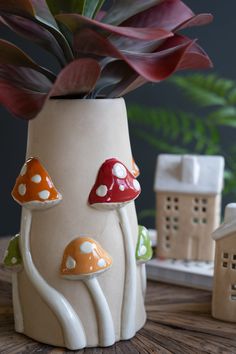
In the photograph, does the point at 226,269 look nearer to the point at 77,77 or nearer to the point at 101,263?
the point at 101,263

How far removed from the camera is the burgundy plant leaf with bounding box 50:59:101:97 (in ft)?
2.22

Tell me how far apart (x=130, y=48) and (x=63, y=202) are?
208 millimetres

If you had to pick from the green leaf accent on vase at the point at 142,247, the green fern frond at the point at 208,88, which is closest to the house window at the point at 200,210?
the green leaf accent on vase at the point at 142,247

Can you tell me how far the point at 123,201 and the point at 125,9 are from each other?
0.23 meters

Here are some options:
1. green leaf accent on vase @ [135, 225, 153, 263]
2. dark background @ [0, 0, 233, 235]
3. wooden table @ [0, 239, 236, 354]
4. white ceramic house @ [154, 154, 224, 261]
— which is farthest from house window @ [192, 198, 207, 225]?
dark background @ [0, 0, 233, 235]

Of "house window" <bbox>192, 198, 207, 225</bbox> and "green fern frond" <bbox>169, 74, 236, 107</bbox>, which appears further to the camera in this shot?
"green fern frond" <bbox>169, 74, 236, 107</bbox>

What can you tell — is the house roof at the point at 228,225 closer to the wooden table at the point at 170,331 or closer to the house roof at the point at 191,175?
the wooden table at the point at 170,331

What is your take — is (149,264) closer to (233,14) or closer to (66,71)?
(66,71)

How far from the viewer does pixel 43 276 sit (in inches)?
30.8

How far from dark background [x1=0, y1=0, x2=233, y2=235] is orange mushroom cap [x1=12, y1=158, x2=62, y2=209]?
3.86 feet

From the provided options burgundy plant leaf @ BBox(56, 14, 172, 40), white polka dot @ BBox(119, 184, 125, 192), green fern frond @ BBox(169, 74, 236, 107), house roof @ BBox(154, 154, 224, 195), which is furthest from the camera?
green fern frond @ BBox(169, 74, 236, 107)

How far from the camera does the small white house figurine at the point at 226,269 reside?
2.77 feet

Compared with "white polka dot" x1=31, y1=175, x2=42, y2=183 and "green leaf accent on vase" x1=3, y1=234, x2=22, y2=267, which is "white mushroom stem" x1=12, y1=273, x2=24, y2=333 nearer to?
"green leaf accent on vase" x1=3, y1=234, x2=22, y2=267

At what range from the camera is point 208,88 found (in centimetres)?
142
